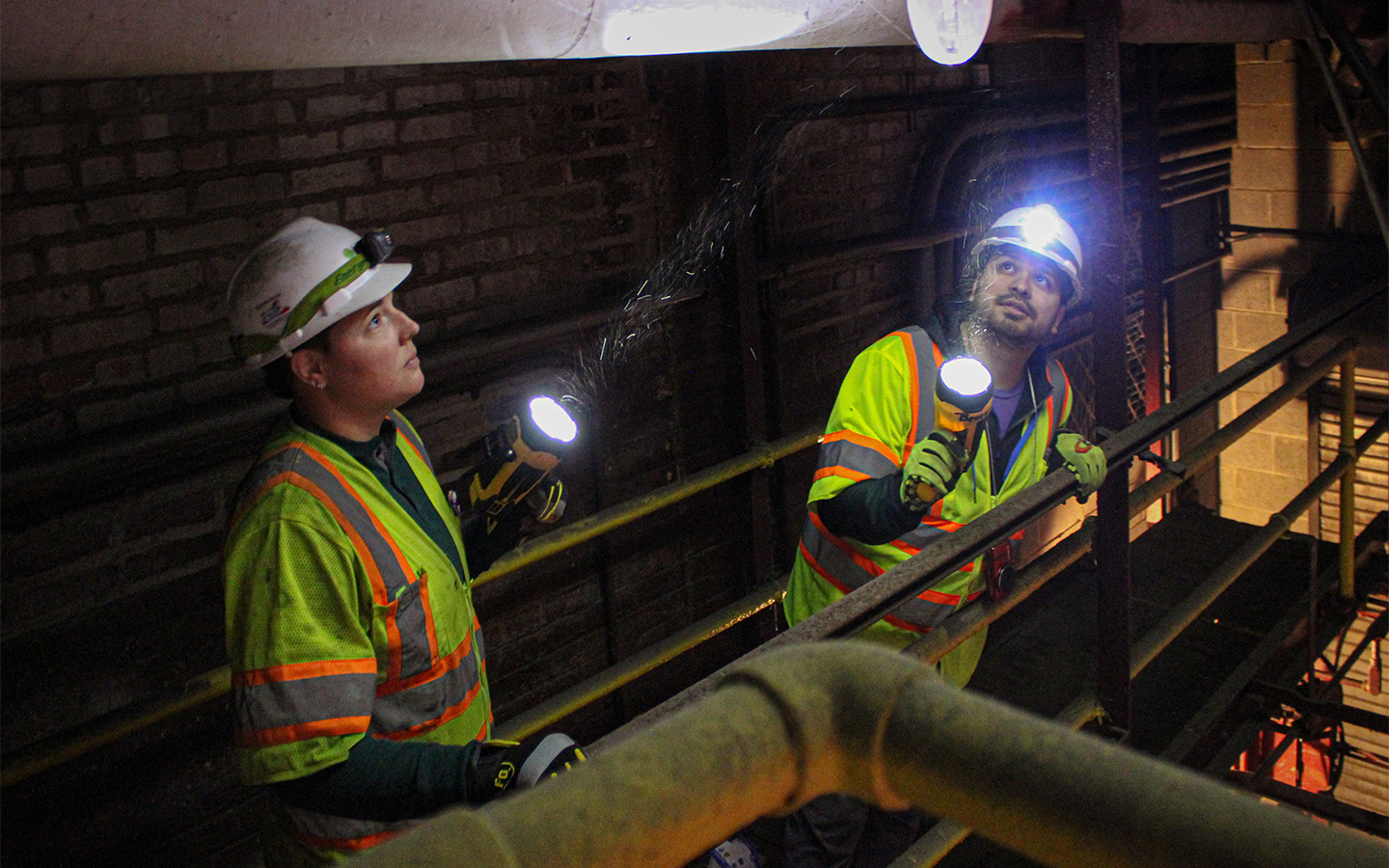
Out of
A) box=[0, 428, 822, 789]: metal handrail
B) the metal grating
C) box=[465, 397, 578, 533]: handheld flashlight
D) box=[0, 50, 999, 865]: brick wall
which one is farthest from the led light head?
the metal grating

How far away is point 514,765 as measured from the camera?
1.92m

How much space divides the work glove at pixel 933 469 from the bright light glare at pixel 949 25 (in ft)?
2.85

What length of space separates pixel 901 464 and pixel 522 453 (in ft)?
3.57

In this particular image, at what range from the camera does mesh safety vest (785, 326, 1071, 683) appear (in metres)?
3.18

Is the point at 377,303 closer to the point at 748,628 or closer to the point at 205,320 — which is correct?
the point at 205,320

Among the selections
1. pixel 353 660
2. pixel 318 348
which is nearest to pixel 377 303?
pixel 318 348

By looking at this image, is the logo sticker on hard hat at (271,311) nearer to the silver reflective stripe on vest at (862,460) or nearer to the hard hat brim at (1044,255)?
the silver reflective stripe on vest at (862,460)

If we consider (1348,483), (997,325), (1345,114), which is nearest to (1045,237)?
(997,325)

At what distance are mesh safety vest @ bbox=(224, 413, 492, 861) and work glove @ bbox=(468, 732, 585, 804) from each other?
0.71 ft

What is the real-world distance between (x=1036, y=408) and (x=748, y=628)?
7.26ft

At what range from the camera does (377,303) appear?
91.7 inches

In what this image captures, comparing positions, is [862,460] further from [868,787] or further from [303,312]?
[868,787]

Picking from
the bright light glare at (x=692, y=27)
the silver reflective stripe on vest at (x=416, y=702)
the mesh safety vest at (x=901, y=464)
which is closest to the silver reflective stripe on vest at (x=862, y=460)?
the mesh safety vest at (x=901, y=464)

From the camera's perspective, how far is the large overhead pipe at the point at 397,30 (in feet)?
5.14
